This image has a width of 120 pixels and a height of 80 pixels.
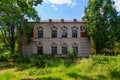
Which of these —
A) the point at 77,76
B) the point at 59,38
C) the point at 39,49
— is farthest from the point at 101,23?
the point at 77,76

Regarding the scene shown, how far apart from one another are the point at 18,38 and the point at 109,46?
14840 millimetres

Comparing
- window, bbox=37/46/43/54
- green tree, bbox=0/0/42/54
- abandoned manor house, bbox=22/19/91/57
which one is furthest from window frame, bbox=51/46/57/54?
green tree, bbox=0/0/42/54

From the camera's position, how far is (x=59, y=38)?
148 ft

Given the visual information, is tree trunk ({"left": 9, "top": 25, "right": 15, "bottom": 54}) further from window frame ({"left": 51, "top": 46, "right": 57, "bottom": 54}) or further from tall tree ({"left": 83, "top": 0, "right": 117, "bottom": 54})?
tall tree ({"left": 83, "top": 0, "right": 117, "bottom": 54})

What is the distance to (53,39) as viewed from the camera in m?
45.3

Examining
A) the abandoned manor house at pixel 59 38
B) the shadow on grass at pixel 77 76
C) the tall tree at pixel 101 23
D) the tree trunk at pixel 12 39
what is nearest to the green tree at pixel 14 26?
the tree trunk at pixel 12 39

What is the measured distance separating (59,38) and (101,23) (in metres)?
7.33

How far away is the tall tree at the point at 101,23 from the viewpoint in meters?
42.8

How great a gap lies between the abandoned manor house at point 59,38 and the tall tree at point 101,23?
6.24 feet

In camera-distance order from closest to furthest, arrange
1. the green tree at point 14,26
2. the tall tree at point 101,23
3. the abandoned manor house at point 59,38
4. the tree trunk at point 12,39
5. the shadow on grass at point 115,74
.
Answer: the shadow on grass at point 115,74, the green tree at point 14,26, the tall tree at point 101,23, the tree trunk at point 12,39, the abandoned manor house at point 59,38

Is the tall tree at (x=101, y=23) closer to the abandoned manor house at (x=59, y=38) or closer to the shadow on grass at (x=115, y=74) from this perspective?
the abandoned manor house at (x=59, y=38)

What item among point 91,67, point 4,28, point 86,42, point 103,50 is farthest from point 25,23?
point 91,67

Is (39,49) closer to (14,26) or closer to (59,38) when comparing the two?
(59,38)

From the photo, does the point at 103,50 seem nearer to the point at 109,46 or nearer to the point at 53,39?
the point at 109,46
